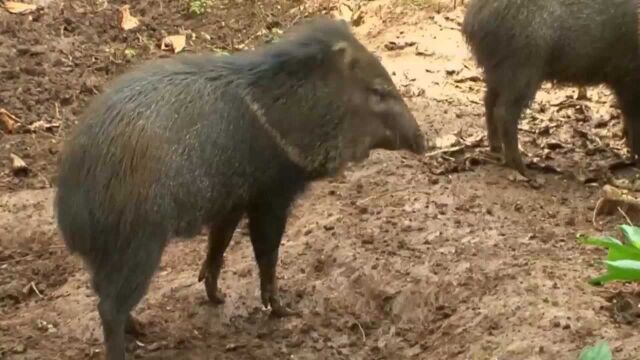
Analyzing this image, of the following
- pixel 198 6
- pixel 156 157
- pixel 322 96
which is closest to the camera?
pixel 156 157

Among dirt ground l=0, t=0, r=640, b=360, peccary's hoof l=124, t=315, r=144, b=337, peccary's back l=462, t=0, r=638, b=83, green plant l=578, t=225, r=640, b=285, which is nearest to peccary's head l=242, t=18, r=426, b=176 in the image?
dirt ground l=0, t=0, r=640, b=360

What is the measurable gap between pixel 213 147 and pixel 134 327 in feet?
3.11

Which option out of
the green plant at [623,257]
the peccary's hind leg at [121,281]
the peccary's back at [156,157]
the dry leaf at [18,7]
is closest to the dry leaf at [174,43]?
the dry leaf at [18,7]

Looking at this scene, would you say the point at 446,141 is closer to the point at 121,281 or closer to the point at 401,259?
the point at 401,259

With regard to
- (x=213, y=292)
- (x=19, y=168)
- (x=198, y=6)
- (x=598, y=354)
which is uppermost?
(x=598, y=354)

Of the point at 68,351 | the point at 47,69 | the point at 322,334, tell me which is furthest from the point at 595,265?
the point at 47,69

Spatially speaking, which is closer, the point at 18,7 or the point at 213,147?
the point at 213,147

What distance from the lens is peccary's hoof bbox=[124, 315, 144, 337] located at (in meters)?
4.42

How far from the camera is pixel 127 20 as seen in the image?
25.7 ft

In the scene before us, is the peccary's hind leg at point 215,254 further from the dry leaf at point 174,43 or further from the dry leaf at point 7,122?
the dry leaf at point 174,43

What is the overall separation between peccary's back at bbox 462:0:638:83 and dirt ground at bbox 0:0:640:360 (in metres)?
0.52

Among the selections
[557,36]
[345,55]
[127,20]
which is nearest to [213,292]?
[345,55]

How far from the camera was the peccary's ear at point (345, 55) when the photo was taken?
425 cm

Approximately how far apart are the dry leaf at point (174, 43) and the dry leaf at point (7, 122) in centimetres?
134
